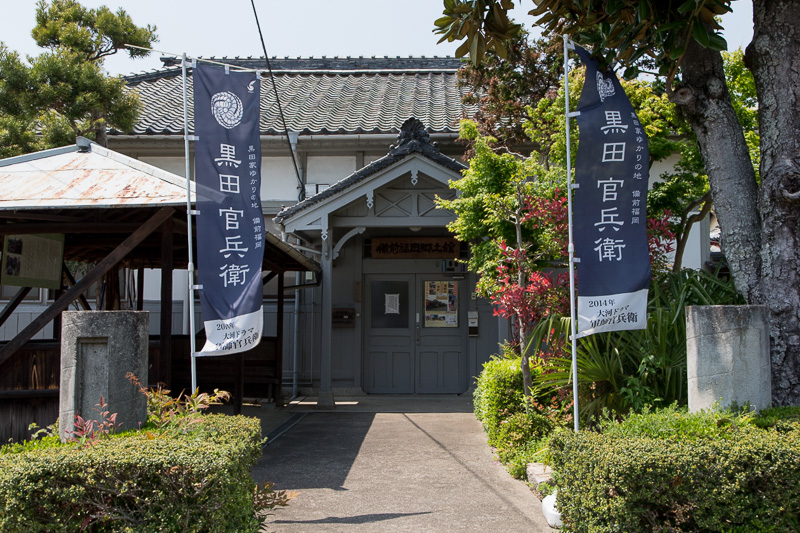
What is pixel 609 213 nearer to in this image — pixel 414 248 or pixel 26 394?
pixel 26 394

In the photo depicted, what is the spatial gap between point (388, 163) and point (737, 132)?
5.71m

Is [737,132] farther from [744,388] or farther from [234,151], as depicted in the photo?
[234,151]

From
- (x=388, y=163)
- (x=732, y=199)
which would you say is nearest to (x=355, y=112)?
(x=388, y=163)

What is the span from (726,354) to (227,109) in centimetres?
463

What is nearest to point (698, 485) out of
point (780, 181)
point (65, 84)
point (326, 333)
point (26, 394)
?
point (780, 181)

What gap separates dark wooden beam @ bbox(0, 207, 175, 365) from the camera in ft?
20.7

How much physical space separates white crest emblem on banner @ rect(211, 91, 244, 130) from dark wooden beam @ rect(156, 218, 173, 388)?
63.7 inches

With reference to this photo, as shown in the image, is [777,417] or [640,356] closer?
[777,417]

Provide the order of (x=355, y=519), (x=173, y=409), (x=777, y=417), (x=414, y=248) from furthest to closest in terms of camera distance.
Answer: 1. (x=414, y=248)
2. (x=355, y=519)
3. (x=173, y=409)
4. (x=777, y=417)

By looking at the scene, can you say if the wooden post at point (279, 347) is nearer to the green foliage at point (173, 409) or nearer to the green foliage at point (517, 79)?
the green foliage at point (517, 79)

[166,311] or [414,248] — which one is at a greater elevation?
[414,248]

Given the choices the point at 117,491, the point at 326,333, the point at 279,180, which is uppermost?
the point at 279,180

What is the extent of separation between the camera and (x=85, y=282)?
632cm

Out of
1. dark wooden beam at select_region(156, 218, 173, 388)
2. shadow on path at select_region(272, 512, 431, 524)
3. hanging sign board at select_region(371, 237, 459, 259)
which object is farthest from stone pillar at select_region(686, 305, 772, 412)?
hanging sign board at select_region(371, 237, 459, 259)
